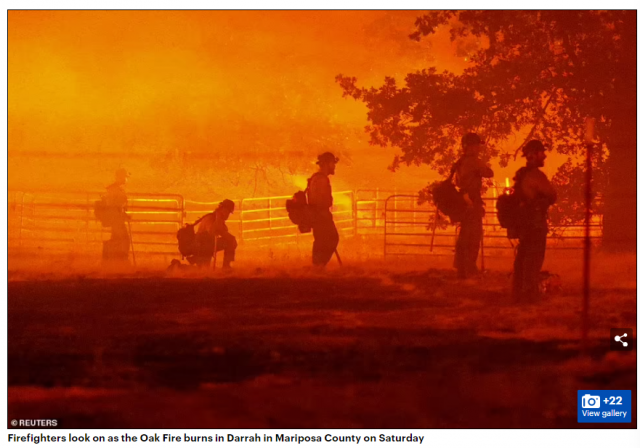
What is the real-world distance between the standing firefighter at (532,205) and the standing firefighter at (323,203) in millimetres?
2673

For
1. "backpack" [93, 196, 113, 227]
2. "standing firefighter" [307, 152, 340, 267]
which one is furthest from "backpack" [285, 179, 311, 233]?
"backpack" [93, 196, 113, 227]

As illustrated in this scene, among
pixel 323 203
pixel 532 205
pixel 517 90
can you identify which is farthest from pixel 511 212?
pixel 517 90

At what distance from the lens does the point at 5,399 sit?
4891 mm

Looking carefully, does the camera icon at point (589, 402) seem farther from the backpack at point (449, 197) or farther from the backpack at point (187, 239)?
the backpack at point (187, 239)

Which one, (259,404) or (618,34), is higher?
(618,34)

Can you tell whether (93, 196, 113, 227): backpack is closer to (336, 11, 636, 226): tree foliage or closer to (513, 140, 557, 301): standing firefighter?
(336, 11, 636, 226): tree foliage

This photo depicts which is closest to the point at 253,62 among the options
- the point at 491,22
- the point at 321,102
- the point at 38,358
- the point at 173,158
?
the point at 321,102

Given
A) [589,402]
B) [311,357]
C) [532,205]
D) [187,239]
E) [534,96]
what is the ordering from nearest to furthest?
[589,402]
[311,357]
[532,205]
[187,239]
[534,96]

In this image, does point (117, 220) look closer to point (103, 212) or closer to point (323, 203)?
point (103, 212)

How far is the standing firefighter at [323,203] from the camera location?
8523 millimetres

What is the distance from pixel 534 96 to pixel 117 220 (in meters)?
5.78

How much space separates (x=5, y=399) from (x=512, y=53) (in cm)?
751

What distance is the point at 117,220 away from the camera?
33.1 feet
